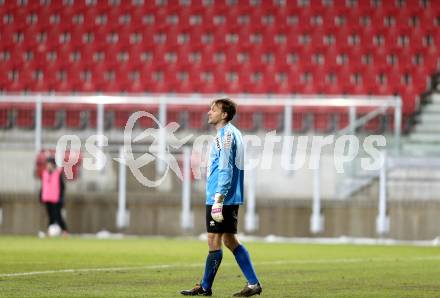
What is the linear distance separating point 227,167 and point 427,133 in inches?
571

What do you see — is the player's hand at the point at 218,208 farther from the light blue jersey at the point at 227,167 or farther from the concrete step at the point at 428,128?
the concrete step at the point at 428,128

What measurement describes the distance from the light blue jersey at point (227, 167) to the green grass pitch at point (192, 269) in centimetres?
88

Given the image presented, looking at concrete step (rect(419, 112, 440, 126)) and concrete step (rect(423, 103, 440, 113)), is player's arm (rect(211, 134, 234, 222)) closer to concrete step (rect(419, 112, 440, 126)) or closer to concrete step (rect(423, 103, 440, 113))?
concrete step (rect(419, 112, 440, 126))

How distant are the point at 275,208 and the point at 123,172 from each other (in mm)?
Answer: 2961

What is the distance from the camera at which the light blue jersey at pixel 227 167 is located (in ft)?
Answer: 28.6

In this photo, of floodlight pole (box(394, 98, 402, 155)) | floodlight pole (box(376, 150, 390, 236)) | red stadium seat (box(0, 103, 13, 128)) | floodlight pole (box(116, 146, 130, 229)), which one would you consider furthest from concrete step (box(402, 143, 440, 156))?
red stadium seat (box(0, 103, 13, 128))

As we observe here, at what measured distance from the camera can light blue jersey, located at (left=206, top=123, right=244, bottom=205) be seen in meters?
8.73

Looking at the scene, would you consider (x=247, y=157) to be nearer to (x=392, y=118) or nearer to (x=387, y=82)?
(x=392, y=118)

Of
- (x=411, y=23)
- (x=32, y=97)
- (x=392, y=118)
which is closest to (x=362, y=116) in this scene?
(x=392, y=118)

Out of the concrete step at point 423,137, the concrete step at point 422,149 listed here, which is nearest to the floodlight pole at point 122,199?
the concrete step at point 422,149

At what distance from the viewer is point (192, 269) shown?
1267cm

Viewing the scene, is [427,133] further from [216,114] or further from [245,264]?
[216,114]

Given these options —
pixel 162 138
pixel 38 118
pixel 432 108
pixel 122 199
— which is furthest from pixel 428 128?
pixel 38 118

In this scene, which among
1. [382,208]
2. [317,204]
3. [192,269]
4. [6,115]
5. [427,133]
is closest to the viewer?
[192,269]
